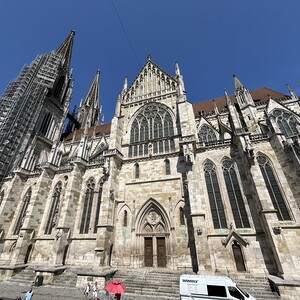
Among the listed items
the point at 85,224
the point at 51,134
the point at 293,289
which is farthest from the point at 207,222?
the point at 51,134

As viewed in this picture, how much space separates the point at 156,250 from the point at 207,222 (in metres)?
4.52

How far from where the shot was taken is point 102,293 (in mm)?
9797

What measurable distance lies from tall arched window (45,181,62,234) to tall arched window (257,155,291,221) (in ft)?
59.9

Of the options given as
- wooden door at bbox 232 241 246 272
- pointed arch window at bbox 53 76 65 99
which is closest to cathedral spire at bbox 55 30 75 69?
pointed arch window at bbox 53 76 65 99

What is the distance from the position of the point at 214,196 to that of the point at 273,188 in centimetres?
388

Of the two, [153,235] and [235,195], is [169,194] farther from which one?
[235,195]

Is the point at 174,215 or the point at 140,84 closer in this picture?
the point at 174,215

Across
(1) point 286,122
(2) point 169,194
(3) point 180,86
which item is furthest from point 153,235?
(1) point 286,122

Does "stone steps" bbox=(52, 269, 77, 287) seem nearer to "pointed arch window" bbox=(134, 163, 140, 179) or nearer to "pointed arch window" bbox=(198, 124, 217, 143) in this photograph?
"pointed arch window" bbox=(134, 163, 140, 179)

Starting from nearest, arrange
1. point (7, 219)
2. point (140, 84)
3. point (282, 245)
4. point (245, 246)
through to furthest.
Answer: point (282, 245)
point (245, 246)
point (7, 219)
point (140, 84)

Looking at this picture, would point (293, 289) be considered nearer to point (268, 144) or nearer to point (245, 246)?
point (245, 246)

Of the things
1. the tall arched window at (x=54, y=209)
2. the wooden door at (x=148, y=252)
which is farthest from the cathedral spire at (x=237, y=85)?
the tall arched window at (x=54, y=209)

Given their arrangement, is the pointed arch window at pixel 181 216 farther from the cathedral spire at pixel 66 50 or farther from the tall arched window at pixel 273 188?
the cathedral spire at pixel 66 50

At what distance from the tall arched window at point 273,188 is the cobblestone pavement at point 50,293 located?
9014 millimetres
